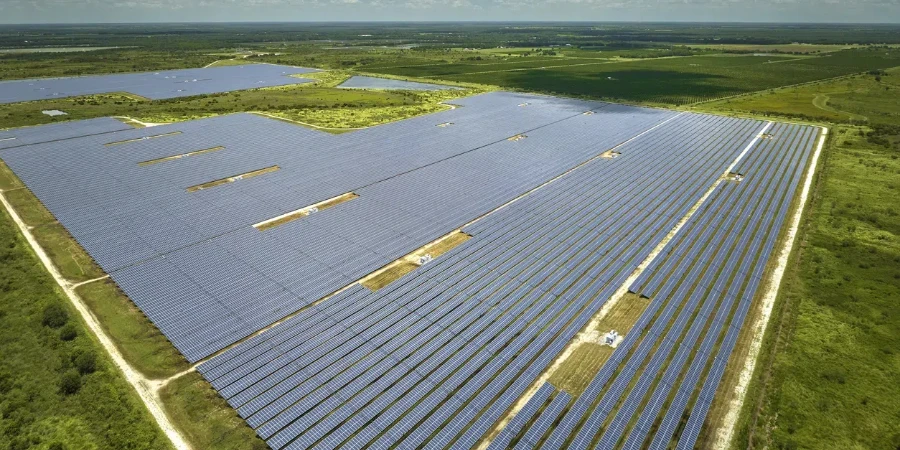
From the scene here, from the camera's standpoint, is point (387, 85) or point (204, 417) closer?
point (204, 417)

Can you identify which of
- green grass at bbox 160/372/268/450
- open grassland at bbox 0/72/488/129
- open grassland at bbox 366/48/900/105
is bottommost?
green grass at bbox 160/372/268/450

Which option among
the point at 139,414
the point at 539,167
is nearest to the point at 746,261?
the point at 539,167

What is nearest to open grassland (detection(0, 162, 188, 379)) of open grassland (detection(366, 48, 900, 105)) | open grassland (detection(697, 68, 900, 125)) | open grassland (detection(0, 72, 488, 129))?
open grassland (detection(0, 72, 488, 129))

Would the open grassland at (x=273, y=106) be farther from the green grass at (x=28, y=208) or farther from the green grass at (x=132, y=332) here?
the green grass at (x=132, y=332)

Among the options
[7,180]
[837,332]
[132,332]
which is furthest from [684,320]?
[7,180]

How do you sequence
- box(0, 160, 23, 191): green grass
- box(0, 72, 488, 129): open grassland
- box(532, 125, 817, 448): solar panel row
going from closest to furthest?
box(532, 125, 817, 448): solar panel row < box(0, 160, 23, 191): green grass < box(0, 72, 488, 129): open grassland

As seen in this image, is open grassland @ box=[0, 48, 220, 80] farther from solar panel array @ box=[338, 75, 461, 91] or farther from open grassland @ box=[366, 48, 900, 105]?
open grassland @ box=[366, 48, 900, 105]

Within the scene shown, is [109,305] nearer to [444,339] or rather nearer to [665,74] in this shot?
[444,339]

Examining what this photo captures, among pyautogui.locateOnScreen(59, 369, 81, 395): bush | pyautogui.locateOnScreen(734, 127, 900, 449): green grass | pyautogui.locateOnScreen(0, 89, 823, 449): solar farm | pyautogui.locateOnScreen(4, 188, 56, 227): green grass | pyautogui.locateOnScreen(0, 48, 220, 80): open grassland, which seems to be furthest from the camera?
pyautogui.locateOnScreen(0, 48, 220, 80): open grassland
